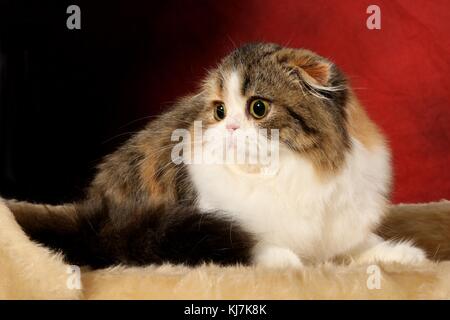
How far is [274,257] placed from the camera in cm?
158

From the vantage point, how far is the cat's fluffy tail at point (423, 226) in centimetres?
208

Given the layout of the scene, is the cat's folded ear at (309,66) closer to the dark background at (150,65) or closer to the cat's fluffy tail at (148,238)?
the cat's fluffy tail at (148,238)

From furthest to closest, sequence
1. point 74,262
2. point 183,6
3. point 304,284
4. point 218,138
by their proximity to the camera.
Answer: point 183,6
point 218,138
point 74,262
point 304,284

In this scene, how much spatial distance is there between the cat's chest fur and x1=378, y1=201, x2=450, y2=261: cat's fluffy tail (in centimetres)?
33

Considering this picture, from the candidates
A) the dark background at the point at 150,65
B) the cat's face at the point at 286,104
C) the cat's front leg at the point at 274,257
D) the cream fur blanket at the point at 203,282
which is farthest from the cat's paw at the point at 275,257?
the dark background at the point at 150,65

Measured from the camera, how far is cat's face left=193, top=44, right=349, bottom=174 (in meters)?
1.61

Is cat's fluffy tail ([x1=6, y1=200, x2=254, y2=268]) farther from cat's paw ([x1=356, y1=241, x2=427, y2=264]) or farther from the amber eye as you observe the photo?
cat's paw ([x1=356, y1=241, x2=427, y2=264])

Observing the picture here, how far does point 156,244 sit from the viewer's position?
1.54 metres

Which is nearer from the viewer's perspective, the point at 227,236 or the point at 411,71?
the point at 227,236

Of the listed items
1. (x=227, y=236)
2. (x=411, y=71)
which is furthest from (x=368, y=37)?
(x=227, y=236)

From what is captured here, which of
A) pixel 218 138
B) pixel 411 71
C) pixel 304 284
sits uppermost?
pixel 411 71

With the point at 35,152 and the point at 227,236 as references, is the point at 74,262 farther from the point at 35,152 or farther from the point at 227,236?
the point at 35,152

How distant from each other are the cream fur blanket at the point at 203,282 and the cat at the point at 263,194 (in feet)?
0.38

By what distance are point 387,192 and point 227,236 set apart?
0.55 metres
